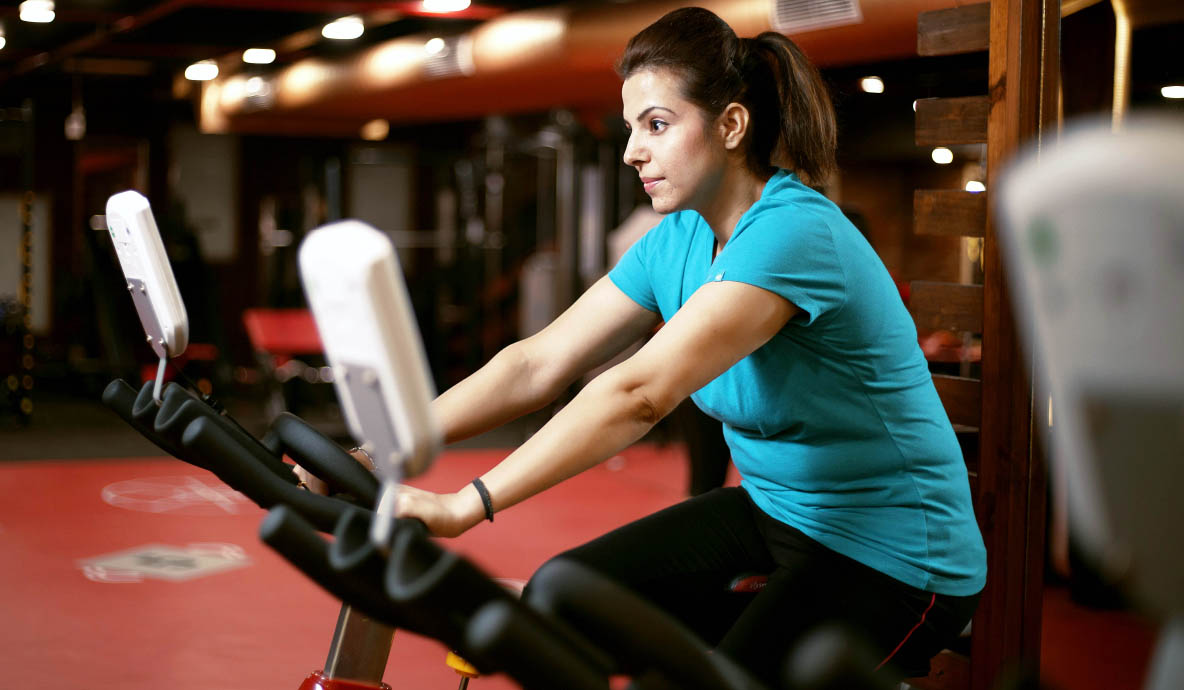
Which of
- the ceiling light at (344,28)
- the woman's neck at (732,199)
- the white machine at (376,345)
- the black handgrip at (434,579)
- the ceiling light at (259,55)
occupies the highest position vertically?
the ceiling light at (259,55)

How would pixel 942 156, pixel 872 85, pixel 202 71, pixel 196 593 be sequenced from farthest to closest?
pixel 202 71, pixel 196 593, pixel 872 85, pixel 942 156

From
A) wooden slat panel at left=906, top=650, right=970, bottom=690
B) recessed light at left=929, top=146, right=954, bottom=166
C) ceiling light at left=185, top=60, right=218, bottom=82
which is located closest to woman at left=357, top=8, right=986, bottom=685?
wooden slat panel at left=906, top=650, right=970, bottom=690

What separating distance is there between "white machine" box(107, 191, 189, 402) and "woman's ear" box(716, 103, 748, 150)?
728 mm

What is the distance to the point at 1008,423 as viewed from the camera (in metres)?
1.95

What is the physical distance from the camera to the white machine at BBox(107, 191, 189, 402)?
128 cm

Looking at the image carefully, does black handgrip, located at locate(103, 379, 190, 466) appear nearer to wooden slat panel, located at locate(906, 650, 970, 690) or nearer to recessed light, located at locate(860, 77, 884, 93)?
wooden slat panel, located at locate(906, 650, 970, 690)

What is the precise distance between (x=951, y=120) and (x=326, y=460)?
52.8 inches

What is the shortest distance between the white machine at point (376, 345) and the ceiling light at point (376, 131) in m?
11.0

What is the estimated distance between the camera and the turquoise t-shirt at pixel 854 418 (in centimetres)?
141

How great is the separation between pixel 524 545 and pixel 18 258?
8.52 meters

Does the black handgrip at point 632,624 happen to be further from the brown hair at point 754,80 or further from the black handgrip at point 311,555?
the brown hair at point 754,80

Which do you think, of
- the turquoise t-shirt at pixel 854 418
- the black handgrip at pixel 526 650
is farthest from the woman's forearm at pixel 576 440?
the black handgrip at pixel 526 650

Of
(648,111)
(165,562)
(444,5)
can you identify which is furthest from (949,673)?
(444,5)

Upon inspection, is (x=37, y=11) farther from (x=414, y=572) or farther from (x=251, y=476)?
(x=414, y=572)
